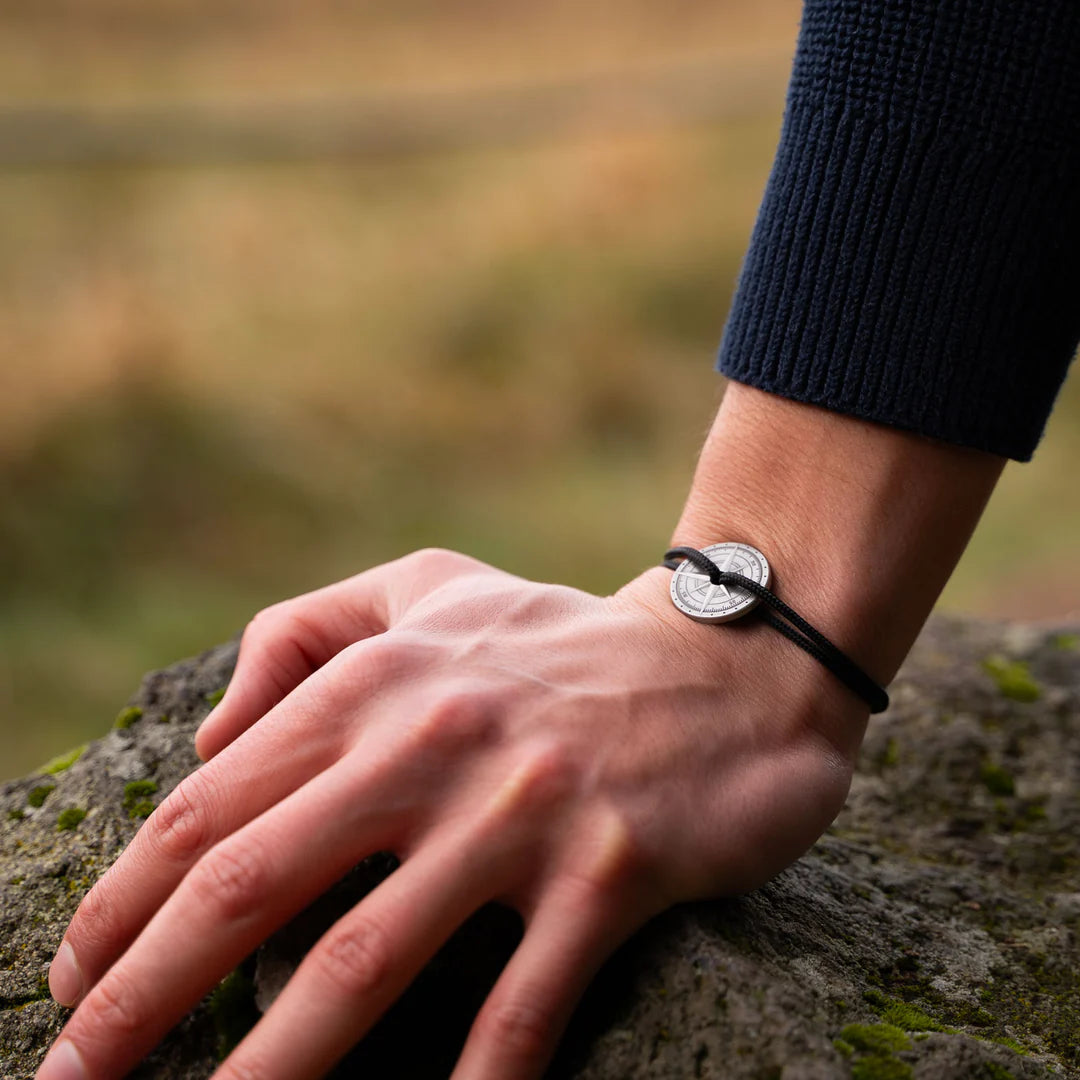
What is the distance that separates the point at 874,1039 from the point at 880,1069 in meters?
0.04

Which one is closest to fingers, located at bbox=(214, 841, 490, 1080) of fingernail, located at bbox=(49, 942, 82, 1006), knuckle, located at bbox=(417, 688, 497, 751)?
knuckle, located at bbox=(417, 688, 497, 751)

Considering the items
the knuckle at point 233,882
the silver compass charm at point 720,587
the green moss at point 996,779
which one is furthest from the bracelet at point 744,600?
the green moss at point 996,779

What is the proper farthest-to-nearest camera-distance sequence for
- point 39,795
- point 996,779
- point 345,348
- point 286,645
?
point 345,348
point 996,779
point 39,795
point 286,645

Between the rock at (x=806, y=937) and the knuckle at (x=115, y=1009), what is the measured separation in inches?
4.5

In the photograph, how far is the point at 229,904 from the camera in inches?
39.8

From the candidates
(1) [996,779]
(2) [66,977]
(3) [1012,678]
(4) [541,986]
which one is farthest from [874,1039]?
(3) [1012,678]

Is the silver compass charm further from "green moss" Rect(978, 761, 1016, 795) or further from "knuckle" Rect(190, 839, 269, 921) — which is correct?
"green moss" Rect(978, 761, 1016, 795)

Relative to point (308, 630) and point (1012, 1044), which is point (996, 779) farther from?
point (308, 630)

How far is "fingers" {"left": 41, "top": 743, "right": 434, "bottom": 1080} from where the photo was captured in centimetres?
101

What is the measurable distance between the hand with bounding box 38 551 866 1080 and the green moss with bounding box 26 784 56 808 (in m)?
0.42

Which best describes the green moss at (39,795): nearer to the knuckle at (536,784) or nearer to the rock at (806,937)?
the rock at (806,937)

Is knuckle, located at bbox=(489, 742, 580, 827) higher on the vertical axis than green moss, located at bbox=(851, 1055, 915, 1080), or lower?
higher

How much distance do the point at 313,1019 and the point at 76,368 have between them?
178 inches

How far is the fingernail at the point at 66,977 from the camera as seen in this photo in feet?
3.65
